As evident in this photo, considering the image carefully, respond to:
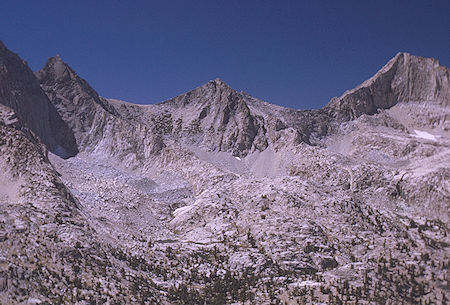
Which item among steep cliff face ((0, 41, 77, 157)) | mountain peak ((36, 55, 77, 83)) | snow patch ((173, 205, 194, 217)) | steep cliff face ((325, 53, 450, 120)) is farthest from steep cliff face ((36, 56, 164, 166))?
steep cliff face ((325, 53, 450, 120))

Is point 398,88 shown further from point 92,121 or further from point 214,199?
point 214,199

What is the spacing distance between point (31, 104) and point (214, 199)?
40541 mm

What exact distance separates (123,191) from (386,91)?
72.0 meters

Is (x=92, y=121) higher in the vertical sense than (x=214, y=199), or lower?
higher

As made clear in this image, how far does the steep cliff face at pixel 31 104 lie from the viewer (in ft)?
239

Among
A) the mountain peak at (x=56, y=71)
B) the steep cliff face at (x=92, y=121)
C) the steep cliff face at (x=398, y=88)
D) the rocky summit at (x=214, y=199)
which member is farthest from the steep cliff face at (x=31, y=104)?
the steep cliff face at (x=398, y=88)

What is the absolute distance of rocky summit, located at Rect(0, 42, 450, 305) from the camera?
116ft

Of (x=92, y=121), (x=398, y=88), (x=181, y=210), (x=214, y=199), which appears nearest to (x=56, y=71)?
(x=92, y=121)

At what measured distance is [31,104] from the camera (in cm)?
7731

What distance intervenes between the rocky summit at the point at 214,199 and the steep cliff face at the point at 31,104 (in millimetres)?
332

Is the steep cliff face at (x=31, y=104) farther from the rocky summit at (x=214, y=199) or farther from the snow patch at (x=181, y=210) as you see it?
the snow patch at (x=181, y=210)

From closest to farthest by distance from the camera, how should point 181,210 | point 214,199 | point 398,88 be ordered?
point 214,199 < point 181,210 < point 398,88

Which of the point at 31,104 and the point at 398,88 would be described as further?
the point at 398,88

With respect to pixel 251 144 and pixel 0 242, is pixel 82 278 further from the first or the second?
pixel 251 144
